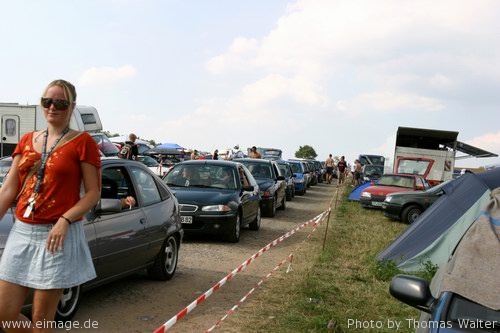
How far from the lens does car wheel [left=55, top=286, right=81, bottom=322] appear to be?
502cm

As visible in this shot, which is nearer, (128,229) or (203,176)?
(128,229)

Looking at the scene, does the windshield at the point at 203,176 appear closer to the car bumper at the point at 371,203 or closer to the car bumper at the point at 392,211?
the car bumper at the point at 392,211

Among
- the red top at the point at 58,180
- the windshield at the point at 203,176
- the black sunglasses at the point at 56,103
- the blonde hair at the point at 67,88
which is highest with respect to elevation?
the blonde hair at the point at 67,88

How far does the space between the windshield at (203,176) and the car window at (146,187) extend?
13.1 feet

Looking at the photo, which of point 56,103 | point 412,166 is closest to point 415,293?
point 56,103

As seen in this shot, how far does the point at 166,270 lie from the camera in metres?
7.18

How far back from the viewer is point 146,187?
22.5 feet

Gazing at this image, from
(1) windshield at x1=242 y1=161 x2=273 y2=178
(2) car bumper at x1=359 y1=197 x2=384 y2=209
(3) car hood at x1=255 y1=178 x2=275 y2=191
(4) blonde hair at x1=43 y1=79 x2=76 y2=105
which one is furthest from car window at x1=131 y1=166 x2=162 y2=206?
(2) car bumper at x1=359 y1=197 x2=384 y2=209

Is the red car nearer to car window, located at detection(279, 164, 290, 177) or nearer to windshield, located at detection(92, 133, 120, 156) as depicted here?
car window, located at detection(279, 164, 290, 177)

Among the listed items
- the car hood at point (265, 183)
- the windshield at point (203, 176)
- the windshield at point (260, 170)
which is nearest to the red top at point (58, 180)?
the windshield at point (203, 176)

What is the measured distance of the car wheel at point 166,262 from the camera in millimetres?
7016

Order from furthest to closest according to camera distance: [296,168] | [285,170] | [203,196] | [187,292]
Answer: [296,168], [285,170], [203,196], [187,292]

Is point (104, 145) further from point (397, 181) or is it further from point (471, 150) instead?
point (471, 150)

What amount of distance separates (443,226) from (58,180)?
6.28m
